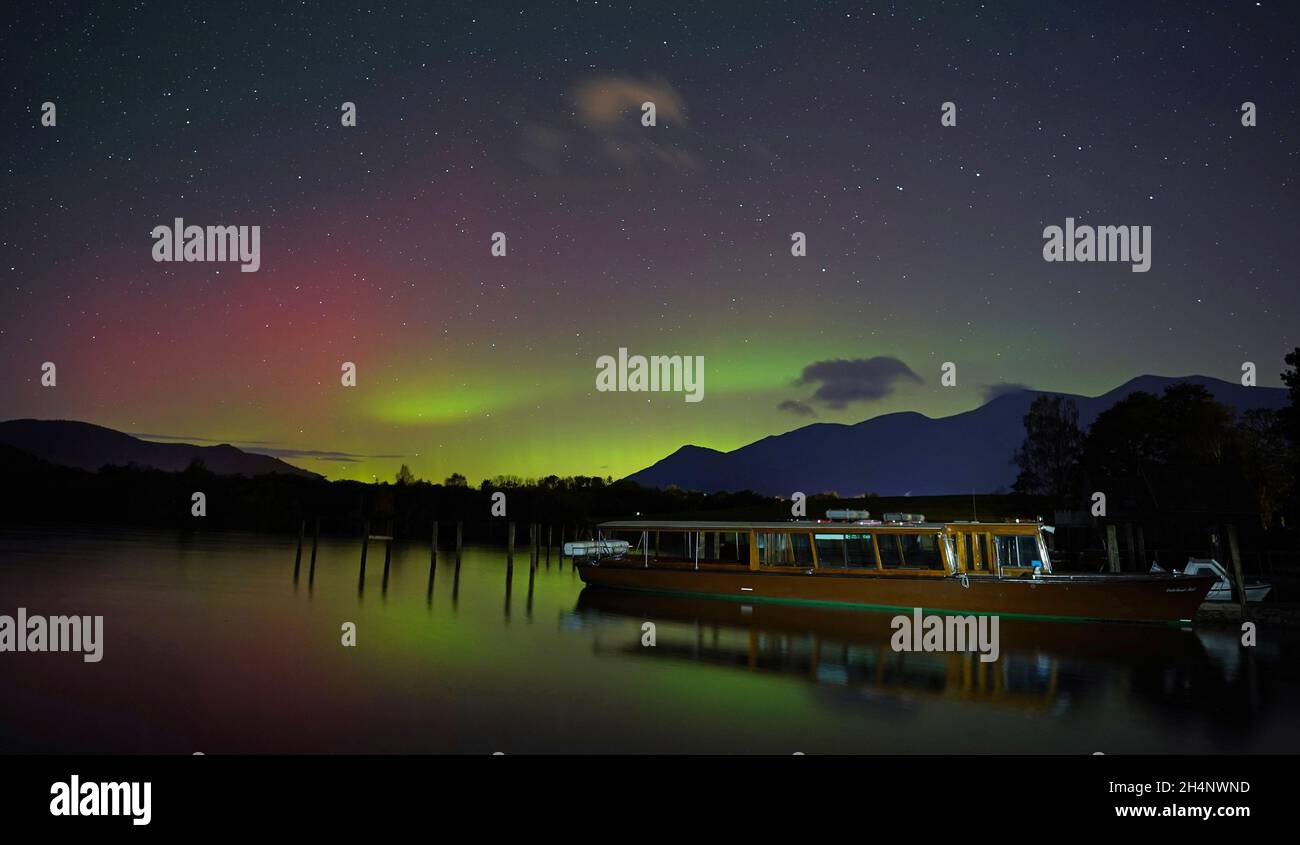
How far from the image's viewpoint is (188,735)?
1484cm

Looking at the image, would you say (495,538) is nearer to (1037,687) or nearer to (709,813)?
(1037,687)

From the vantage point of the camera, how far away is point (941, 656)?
2089 cm

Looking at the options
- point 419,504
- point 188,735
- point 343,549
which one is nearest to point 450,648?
point 188,735

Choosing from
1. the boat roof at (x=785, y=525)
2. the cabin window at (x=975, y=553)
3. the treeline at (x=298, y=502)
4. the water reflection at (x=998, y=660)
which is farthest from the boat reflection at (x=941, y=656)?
the treeline at (x=298, y=502)

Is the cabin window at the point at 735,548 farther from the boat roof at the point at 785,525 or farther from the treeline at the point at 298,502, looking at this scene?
the treeline at the point at 298,502

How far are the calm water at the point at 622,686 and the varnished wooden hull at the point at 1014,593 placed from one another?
2.06 ft

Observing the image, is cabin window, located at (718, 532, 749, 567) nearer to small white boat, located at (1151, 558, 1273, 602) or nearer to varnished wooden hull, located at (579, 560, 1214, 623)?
varnished wooden hull, located at (579, 560, 1214, 623)

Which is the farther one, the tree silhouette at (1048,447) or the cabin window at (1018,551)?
the tree silhouette at (1048,447)

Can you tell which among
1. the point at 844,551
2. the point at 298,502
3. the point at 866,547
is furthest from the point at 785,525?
the point at 298,502

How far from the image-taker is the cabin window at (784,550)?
28.4 metres

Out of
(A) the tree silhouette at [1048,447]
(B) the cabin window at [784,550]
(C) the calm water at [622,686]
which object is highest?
(A) the tree silhouette at [1048,447]

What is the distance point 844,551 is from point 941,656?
679 cm

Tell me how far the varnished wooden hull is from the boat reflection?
554 mm

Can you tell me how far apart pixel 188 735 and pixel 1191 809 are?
50.1 ft
